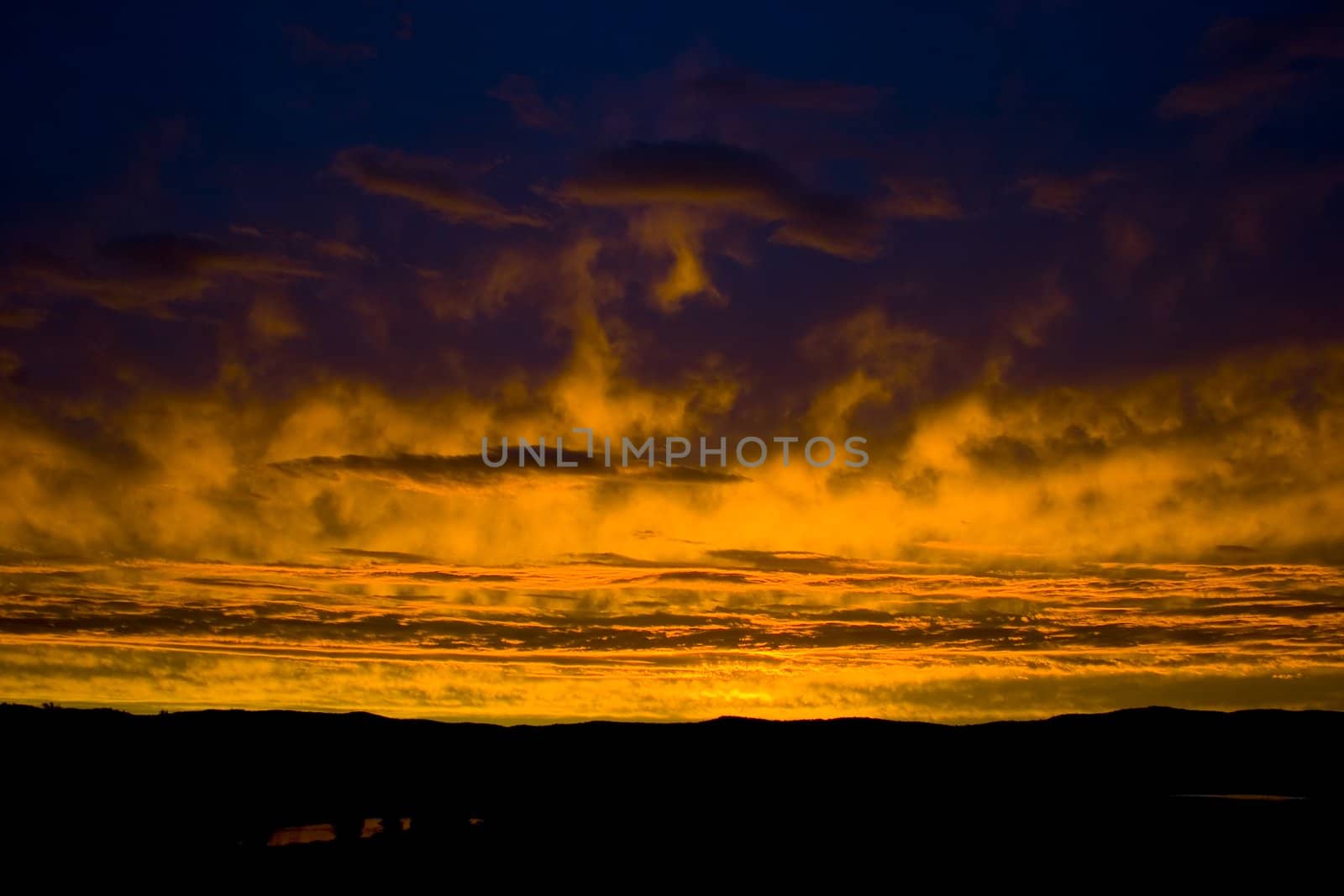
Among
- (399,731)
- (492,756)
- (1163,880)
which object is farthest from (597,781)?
(1163,880)

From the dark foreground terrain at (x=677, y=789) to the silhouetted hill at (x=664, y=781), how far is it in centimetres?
19

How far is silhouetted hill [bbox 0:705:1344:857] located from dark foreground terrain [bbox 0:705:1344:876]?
0.63ft

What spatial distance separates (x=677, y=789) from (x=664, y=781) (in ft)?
9.32

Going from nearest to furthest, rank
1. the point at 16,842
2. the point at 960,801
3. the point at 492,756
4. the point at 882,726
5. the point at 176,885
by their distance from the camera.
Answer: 1. the point at 176,885
2. the point at 16,842
3. the point at 960,801
4. the point at 492,756
5. the point at 882,726

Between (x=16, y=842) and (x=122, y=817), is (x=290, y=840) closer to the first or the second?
(x=122, y=817)

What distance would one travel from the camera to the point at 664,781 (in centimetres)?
6025

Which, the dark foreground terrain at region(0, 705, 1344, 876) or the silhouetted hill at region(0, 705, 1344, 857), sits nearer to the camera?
the dark foreground terrain at region(0, 705, 1344, 876)

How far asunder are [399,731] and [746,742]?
66.9 ft

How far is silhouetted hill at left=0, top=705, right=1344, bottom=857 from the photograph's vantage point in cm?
4062

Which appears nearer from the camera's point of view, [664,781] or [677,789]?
[677,789]

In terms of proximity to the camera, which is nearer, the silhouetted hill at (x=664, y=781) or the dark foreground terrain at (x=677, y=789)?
the dark foreground terrain at (x=677, y=789)

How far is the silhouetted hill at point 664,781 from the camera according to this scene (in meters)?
40.6

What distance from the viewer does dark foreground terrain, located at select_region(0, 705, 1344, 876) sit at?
123ft

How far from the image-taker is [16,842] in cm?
3566
